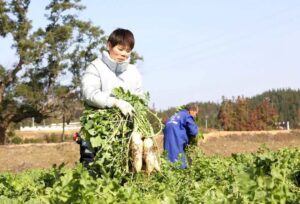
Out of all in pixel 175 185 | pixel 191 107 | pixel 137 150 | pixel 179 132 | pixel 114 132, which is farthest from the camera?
pixel 191 107

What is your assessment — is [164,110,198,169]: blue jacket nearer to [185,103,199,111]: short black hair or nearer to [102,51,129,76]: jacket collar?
[185,103,199,111]: short black hair

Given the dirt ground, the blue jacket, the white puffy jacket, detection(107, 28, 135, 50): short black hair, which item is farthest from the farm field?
the dirt ground

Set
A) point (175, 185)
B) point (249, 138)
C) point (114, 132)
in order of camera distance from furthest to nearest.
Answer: point (249, 138), point (114, 132), point (175, 185)

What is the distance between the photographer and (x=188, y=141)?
28.7ft

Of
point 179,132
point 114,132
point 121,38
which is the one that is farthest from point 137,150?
point 179,132

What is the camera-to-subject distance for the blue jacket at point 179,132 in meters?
8.52

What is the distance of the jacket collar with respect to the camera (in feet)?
16.6

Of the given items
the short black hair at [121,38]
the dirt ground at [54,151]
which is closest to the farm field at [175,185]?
the short black hair at [121,38]

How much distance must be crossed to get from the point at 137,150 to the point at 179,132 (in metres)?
4.25

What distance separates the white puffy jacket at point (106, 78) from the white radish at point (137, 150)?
57 centimetres

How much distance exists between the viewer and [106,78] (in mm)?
5062

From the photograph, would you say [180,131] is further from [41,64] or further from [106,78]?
[41,64]

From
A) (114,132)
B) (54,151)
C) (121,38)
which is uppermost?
(121,38)

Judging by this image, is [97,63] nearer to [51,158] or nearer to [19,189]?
[19,189]
